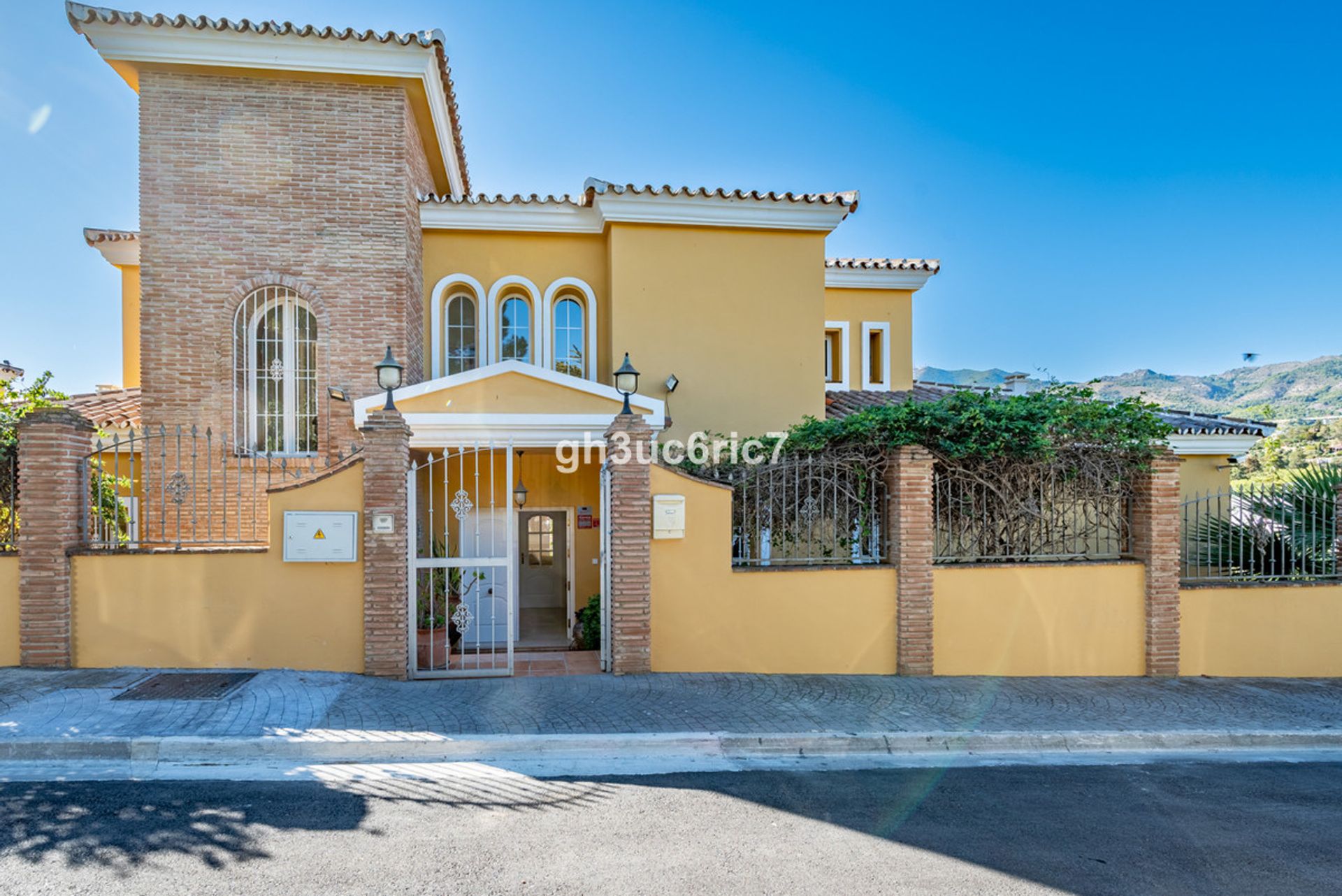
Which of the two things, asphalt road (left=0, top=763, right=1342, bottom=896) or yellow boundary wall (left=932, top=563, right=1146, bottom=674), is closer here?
asphalt road (left=0, top=763, right=1342, bottom=896)

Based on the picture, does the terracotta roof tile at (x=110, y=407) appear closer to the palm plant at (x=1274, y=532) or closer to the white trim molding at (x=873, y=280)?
the white trim molding at (x=873, y=280)

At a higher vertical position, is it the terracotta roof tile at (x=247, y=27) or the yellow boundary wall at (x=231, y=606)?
the terracotta roof tile at (x=247, y=27)

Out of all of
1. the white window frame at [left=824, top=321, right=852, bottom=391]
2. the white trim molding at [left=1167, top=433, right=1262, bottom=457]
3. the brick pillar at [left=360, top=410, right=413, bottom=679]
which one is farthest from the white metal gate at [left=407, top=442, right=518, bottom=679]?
the white trim molding at [left=1167, top=433, right=1262, bottom=457]

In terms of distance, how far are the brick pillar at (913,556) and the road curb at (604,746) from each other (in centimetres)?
166

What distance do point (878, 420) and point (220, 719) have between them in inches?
278

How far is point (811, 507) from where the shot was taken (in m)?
7.95

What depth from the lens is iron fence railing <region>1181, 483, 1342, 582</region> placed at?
28.1 feet

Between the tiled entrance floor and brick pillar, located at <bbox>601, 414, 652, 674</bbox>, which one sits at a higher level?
brick pillar, located at <bbox>601, 414, 652, 674</bbox>

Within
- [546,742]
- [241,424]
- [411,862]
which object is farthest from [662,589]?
[241,424]

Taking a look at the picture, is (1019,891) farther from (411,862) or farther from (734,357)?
(734,357)

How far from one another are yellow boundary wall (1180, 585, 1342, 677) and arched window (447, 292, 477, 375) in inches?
415

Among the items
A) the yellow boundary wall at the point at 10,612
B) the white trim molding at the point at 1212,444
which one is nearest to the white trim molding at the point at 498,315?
the yellow boundary wall at the point at 10,612

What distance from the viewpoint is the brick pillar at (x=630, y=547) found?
725 centimetres

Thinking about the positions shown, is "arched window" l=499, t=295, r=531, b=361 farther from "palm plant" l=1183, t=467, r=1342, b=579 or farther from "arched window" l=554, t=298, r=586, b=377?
"palm plant" l=1183, t=467, r=1342, b=579
